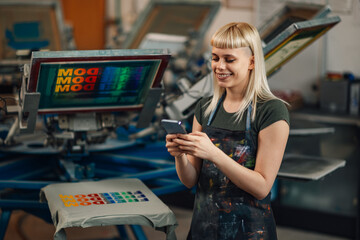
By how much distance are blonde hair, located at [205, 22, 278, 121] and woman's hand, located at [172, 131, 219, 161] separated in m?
0.18

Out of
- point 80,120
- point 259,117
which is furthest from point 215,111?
point 80,120

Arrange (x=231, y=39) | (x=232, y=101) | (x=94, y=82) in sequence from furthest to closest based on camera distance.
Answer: (x=94, y=82) < (x=232, y=101) < (x=231, y=39)

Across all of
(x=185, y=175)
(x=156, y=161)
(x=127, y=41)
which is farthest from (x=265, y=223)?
(x=127, y=41)

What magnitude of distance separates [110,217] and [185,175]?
0.30 m

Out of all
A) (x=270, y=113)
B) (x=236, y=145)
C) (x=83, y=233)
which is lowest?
(x=83, y=233)

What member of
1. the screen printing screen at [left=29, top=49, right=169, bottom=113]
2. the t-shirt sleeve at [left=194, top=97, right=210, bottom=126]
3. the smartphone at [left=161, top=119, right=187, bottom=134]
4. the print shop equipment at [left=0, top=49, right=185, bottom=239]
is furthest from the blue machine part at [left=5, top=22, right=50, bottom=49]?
the smartphone at [left=161, top=119, right=187, bottom=134]

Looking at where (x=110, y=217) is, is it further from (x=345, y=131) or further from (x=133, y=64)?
(x=345, y=131)

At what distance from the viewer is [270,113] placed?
1770 mm

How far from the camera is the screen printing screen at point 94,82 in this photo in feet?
7.33

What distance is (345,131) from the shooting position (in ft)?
12.4

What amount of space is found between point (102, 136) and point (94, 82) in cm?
51

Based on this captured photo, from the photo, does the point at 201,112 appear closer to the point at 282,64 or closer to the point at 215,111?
the point at 215,111

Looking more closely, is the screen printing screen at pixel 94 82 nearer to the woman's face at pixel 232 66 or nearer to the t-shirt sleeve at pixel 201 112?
the t-shirt sleeve at pixel 201 112

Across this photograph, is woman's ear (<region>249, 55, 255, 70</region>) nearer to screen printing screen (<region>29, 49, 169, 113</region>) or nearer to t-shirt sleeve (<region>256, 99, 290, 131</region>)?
t-shirt sleeve (<region>256, 99, 290, 131</region>)
